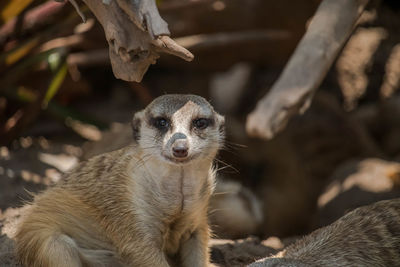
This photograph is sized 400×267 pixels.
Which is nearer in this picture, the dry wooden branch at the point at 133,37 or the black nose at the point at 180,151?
the dry wooden branch at the point at 133,37

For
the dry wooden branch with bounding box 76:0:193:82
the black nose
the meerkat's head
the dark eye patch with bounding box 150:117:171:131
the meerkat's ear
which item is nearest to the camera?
the dry wooden branch with bounding box 76:0:193:82

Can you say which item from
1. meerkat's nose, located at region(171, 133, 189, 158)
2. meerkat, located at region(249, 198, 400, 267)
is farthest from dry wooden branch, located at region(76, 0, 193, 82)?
meerkat, located at region(249, 198, 400, 267)

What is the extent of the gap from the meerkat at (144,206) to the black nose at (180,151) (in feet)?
0.08

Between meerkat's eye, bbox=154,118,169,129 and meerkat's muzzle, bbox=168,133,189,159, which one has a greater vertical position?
meerkat's muzzle, bbox=168,133,189,159

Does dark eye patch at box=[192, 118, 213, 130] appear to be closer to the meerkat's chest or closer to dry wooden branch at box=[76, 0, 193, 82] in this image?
the meerkat's chest

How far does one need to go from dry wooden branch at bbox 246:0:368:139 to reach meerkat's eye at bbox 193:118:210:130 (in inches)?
6.7

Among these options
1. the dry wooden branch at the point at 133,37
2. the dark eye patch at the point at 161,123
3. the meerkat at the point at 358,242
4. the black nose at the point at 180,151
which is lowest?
the meerkat at the point at 358,242

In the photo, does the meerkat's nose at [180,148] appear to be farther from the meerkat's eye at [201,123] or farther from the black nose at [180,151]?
the meerkat's eye at [201,123]

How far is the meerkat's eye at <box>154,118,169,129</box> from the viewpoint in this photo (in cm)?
248

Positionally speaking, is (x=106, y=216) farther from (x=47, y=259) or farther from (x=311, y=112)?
(x=311, y=112)

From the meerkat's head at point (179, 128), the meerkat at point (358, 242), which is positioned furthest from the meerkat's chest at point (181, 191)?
the meerkat at point (358, 242)

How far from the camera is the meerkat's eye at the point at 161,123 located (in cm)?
248

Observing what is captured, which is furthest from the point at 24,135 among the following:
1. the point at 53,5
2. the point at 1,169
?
the point at 53,5

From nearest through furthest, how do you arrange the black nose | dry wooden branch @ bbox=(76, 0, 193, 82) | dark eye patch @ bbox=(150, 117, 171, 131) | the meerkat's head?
dry wooden branch @ bbox=(76, 0, 193, 82), the black nose, the meerkat's head, dark eye patch @ bbox=(150, 117, 171, 131)
